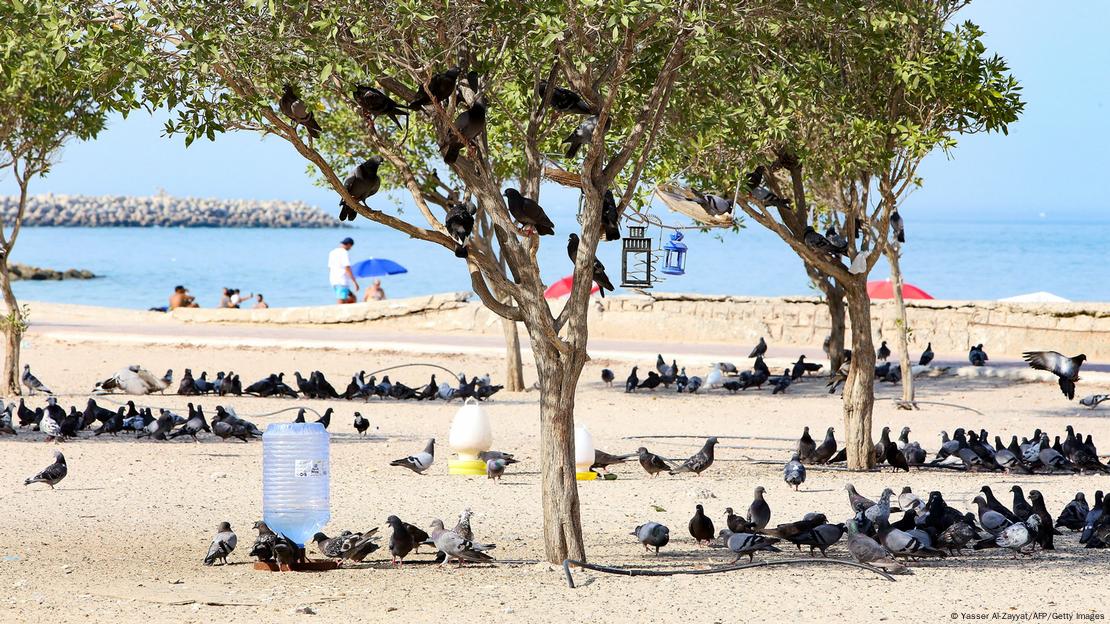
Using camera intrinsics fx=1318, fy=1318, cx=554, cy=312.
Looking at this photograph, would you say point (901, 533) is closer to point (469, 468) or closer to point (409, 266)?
point (469, 468)

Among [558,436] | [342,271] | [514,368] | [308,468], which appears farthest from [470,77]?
[342,271]

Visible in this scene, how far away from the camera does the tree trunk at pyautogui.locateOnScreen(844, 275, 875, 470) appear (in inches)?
479

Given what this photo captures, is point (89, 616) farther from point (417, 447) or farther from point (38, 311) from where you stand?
point (38, 311)

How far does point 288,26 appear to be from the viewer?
7402mm

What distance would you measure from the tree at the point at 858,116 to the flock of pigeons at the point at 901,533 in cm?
319

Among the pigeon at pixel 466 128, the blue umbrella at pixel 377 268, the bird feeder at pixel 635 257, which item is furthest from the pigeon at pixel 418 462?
the blue umbrella at pixel 377 268

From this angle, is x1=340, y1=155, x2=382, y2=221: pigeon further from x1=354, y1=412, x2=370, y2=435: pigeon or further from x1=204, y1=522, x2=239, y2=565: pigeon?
x1=354, y1=412, x2=370, y2=435: pigeon

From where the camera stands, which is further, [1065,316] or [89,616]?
[1065,316]

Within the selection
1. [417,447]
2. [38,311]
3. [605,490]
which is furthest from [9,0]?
[38,311]

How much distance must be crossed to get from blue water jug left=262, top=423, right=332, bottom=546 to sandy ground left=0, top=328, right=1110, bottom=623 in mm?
353

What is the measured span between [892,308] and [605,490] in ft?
39.0

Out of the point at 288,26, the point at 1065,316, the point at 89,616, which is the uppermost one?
the point at 288,26

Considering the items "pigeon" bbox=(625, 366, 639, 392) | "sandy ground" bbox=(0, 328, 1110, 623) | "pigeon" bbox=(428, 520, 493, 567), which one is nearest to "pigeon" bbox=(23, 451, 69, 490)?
"sandy ground" bbox=(0, 328, 1110, 623)

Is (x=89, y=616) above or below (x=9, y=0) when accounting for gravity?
below
